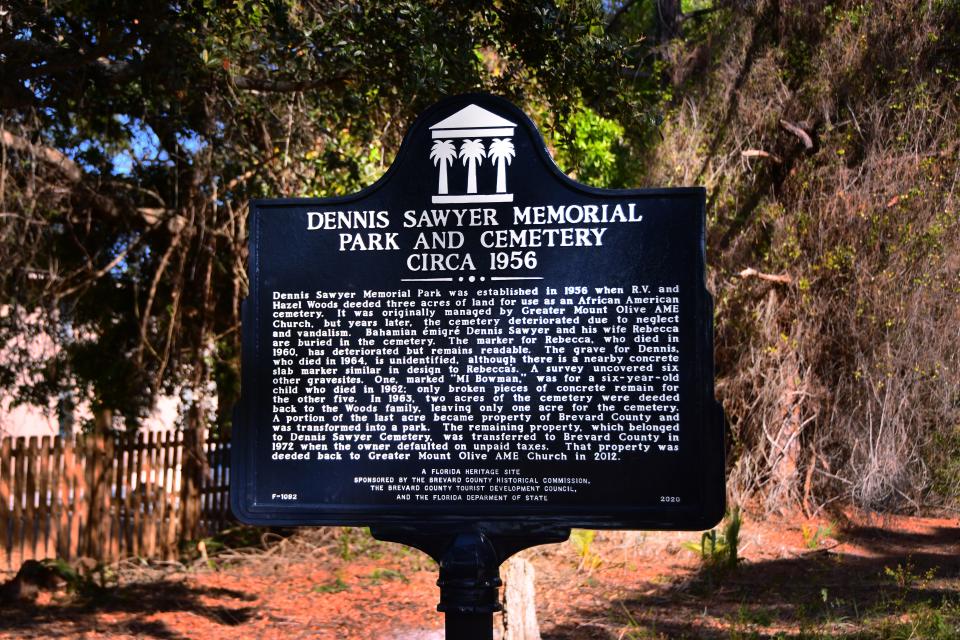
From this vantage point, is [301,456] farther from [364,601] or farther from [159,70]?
[364,601]

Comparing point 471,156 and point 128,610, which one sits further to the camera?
Answer: point 128,610

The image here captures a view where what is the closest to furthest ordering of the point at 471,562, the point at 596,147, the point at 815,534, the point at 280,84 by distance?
the point at 471,562 < the point at 280,84 < the point at 815,534 < the point at 596,147

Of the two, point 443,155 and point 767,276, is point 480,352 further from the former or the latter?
point 767,276

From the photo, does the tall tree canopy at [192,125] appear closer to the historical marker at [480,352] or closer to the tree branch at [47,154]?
the tree branch at [47,154]

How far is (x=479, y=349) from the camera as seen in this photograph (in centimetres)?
423

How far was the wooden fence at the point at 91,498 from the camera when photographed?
9586mm

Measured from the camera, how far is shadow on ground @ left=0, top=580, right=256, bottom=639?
792cm

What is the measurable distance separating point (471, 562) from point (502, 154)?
1.77 m

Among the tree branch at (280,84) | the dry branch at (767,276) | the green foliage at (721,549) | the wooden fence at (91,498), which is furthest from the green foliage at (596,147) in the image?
the wooden fence at (91,498)

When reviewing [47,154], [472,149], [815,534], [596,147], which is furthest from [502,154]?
[815,534]

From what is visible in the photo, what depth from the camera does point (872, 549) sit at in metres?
10.6

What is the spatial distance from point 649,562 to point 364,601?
10.0 feet

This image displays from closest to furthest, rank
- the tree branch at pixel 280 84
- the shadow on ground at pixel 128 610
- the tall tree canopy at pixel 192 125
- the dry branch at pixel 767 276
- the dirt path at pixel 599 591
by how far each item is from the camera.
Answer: the tall tree canopy at pixel 192 125, the tree branch at pixel 280 84, the dirt path at pixel 599 591, the shadow on ground at pixel 128 610, the dry branch at pixel 767 276

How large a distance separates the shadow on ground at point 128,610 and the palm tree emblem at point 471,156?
5.35 meters
